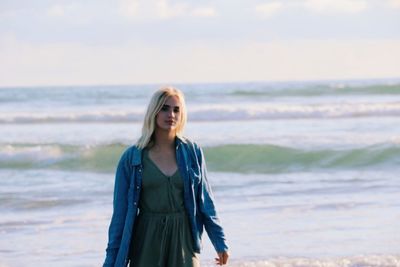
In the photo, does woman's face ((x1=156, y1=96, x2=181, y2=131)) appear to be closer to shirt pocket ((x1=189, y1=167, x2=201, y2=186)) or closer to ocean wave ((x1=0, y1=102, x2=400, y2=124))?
shirt pocket ((x1=189, y1=167, x2=201, y2=186))

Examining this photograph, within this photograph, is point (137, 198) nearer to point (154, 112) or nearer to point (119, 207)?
point (119, 207)

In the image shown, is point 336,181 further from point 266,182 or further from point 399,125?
point 399,125

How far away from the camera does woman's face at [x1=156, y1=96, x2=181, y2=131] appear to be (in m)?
5.73

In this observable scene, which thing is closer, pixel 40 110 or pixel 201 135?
pixel 201 135

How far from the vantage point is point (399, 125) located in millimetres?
25406

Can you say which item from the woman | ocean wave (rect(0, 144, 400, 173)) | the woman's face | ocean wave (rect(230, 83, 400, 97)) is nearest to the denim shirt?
the woman

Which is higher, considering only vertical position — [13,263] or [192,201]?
[192,201]

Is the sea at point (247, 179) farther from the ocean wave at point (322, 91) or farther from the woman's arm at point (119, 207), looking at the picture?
the ocean wave at point (322, 91)

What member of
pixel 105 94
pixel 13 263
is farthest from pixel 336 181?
pixel 105 94

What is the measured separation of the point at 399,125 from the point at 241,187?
11184mm

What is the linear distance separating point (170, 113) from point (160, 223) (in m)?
0.59

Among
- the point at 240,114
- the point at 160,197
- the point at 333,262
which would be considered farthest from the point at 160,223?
the point at 240,114

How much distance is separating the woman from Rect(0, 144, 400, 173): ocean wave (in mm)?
11867

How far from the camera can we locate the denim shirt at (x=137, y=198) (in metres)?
5.73
